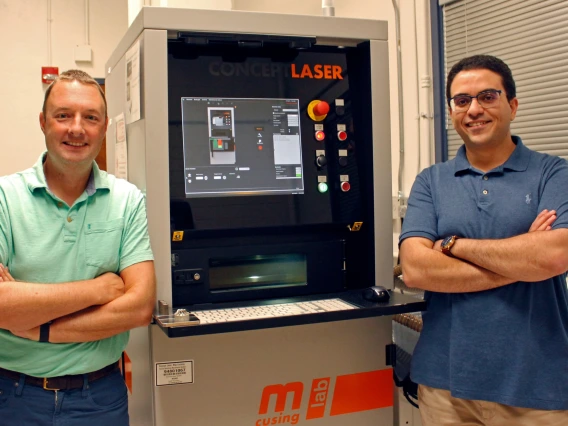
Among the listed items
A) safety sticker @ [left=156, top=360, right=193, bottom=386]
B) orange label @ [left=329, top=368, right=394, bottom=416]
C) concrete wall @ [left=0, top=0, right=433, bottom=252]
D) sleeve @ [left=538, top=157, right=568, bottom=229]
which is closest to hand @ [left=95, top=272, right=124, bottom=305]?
safety sticker @ [left=156, top=360, right=193, bottom=386]

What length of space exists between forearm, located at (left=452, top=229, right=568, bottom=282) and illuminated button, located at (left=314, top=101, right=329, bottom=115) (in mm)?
679

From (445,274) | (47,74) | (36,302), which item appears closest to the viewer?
(36,302)

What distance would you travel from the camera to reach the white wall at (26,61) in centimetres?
424

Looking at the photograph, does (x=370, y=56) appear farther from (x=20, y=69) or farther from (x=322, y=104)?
(x=20, y=69)

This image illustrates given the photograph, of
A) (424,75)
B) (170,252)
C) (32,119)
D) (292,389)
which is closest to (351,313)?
(292,389)

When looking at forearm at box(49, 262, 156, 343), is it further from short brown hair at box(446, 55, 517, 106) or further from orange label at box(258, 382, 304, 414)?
short brown hair at box(446, 55, 517, 106)

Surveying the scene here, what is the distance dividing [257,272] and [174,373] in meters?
0.41

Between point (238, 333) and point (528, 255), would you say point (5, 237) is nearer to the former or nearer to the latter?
point (238, 333)

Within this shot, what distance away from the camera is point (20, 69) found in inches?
168

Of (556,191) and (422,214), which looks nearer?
(556,191)

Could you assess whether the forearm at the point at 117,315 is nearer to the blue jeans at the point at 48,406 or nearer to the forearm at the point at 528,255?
the blue jeans at the point at 48,406

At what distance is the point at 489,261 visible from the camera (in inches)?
62.0

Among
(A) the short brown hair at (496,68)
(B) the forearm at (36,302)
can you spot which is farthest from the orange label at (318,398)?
(A) the short brown hair at (496,68)

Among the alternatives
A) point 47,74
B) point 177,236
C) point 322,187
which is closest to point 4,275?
point 177,236
